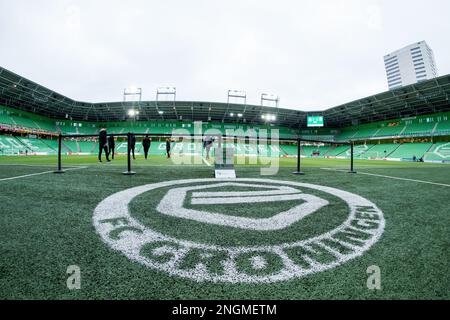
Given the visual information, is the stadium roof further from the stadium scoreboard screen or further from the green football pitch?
the green football pitch

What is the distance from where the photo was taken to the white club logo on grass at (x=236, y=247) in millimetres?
1356

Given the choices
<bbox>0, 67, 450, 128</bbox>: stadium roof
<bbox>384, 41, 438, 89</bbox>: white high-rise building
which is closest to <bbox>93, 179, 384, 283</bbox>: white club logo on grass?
<bbox>0, 67, 450, 128</bbox>: stadium roof

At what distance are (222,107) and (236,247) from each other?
44771 mm

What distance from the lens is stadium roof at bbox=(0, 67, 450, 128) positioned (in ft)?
104

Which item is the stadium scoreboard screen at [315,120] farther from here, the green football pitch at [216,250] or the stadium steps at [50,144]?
the stadium steps at [50,144]

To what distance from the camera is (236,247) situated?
1.70 metres

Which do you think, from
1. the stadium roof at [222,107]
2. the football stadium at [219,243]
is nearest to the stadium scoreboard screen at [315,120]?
the stadium roof at [222,107]

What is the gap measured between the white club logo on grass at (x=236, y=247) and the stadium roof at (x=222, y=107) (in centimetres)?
3885

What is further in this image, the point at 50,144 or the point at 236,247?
the point at 50,144

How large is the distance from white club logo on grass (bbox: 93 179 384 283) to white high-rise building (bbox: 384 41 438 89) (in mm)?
153265

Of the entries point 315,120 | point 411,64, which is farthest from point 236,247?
point 411,64

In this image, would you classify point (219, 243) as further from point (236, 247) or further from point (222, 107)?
point (222, 107)

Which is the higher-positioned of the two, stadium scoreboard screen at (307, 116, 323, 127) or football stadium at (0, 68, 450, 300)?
stadium scoreboard screen at (307, 116, 323, 127)
